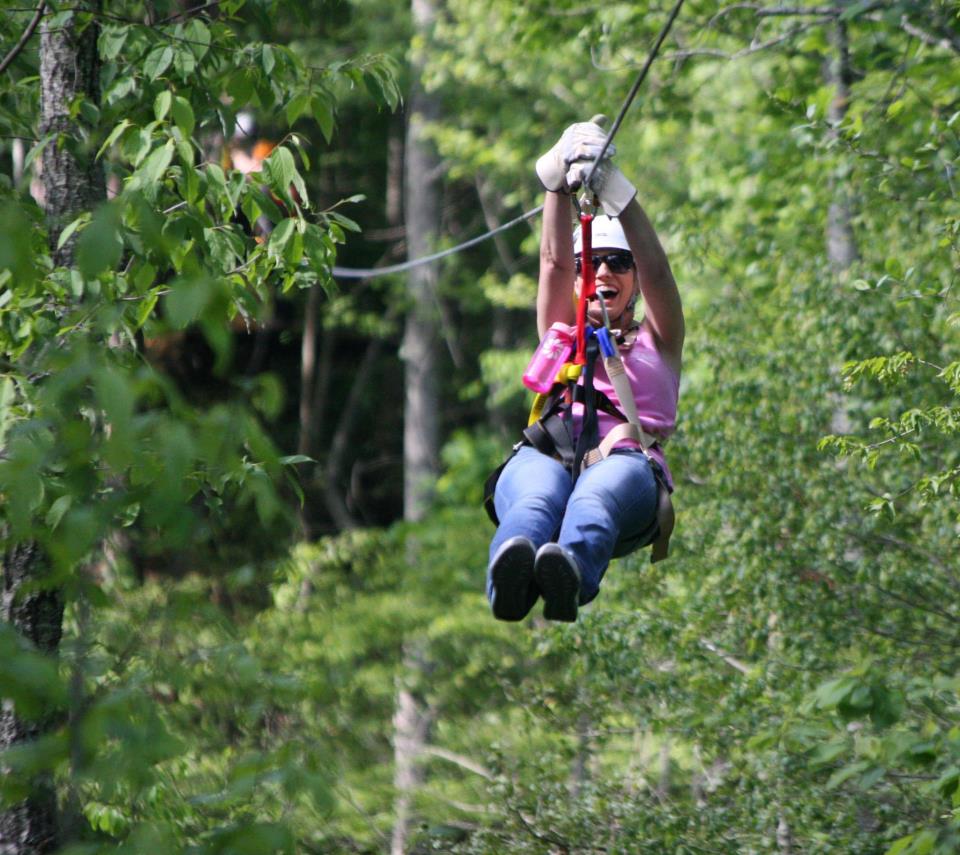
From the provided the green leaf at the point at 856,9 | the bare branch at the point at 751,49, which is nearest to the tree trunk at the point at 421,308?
the bare branch at the point at 751,49

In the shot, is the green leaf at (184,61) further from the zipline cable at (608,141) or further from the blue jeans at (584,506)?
the blue jeans at (584,506)

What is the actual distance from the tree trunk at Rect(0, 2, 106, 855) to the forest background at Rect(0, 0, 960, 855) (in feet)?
0.04

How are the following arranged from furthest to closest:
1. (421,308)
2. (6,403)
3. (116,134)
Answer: (421,308) < (116,134) < (6,403)

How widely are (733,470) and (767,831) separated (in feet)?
5.73

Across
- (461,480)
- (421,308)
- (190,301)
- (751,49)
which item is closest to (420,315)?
(421,308)

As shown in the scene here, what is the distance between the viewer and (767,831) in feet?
21.2

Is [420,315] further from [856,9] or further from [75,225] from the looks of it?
[75,225]

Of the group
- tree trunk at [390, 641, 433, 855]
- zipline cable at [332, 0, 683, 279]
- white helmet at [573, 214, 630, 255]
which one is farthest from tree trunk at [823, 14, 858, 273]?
tree trunk at [390, 641, 433, 855]

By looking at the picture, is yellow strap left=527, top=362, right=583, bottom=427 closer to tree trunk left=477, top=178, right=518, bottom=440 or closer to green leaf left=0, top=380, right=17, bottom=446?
green leaf left=0, top=380, right=17, bottom=446

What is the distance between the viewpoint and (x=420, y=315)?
54.2 ft

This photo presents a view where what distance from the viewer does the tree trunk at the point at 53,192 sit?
417 centimetres

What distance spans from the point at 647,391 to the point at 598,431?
0.24 metres

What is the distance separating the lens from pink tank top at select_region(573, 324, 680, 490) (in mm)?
4754

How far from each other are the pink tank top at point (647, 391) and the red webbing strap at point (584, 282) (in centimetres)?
18
